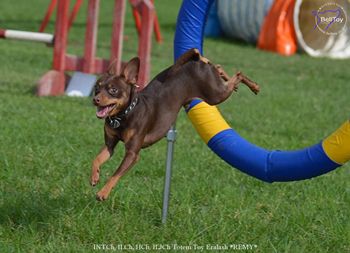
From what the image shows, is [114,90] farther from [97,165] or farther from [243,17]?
[243,17]

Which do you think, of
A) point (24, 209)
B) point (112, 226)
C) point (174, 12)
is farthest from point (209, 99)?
point (174, 12)

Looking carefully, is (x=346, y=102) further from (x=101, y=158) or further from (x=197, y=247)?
(x=101, y=158)

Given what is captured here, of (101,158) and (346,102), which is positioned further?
(346,102)

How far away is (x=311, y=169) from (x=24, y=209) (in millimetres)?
1499

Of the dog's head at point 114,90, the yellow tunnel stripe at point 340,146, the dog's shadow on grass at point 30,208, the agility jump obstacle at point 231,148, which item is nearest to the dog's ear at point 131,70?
the dog's head at point 114,90

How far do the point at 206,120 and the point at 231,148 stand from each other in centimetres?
19

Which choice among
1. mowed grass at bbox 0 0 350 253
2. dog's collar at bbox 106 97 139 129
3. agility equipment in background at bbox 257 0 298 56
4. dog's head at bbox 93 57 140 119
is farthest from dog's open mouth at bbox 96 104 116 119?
agility equipment in background at bbox 257 0 298 56

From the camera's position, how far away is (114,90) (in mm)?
3299

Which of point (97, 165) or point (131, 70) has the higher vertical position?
point (131, 70)

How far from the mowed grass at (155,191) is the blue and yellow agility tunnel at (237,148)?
14.2 inches

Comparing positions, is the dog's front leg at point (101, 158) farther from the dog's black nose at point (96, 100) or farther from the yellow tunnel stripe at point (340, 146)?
the yellow tunnel stripe at point (340, 146)

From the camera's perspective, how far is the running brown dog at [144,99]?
Answer: 3.33 m

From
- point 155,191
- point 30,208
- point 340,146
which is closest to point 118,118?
point 340,146

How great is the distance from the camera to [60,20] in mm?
8383
